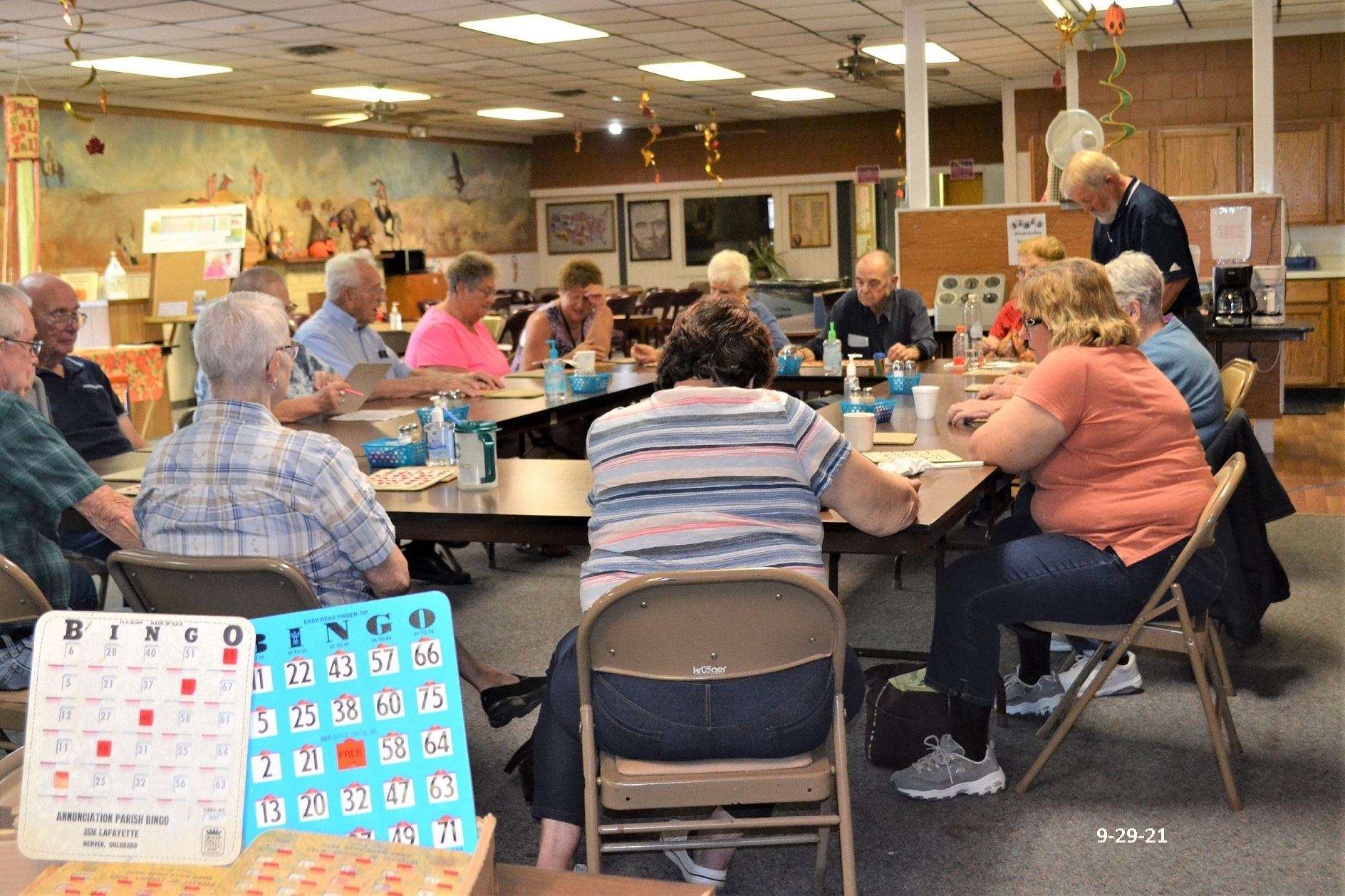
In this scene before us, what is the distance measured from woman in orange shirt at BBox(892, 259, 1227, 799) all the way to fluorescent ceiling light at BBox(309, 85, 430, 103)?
907cm

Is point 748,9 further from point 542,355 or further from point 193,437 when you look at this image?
point 193,437

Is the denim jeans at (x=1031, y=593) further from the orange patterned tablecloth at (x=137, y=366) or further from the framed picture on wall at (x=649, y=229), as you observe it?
the framed picture on wall at (x=649, y=229)

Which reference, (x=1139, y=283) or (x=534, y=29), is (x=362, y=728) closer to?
(x=1139, y=283)

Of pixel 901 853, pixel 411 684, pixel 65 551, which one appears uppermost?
pixel 411 684

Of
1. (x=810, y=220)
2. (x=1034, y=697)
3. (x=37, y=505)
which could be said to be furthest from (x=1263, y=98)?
(x=810, y=220)

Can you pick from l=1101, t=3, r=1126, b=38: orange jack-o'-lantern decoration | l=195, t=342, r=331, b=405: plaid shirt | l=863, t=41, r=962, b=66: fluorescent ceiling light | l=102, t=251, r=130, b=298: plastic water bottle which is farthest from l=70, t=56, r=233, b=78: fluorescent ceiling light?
l=1101, t=3, r=1126, b=38: orange jack-o'-lantern decoration

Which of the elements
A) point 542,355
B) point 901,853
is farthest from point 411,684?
point 542,355

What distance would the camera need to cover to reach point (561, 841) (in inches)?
91.3

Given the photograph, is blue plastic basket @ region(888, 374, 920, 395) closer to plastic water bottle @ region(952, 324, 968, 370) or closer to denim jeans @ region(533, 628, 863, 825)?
plastic water bottle @ region(952, 324, 968, 370)

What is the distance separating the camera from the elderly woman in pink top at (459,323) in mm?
5520

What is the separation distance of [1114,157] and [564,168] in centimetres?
844

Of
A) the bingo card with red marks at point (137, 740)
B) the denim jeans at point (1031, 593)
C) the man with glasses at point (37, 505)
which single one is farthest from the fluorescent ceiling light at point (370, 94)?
the bingo card with red marks at point (137, 740)

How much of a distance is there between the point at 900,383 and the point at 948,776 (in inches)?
72.2

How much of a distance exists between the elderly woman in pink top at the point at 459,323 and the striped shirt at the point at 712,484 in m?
3.44
